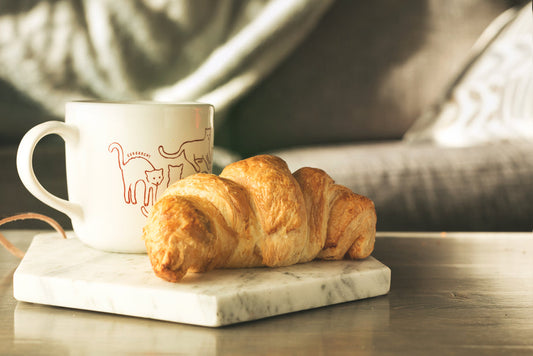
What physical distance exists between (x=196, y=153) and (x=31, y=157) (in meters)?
0.17

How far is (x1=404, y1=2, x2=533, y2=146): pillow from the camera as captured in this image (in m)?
1.45

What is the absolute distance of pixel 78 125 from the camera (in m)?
0.62

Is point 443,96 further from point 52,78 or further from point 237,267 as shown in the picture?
point 237,267

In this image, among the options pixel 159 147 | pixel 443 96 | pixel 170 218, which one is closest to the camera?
pixel 170 218

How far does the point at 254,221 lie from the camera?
0.55 m

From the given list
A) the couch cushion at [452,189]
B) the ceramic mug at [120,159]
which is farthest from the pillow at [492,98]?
the ceramic mug at [120,159]

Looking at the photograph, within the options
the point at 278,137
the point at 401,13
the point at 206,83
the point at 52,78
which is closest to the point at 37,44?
the point at 52,78

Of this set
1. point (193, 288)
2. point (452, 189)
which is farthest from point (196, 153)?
point (452, 189)

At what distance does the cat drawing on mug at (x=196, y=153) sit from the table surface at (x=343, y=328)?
0.19 meters

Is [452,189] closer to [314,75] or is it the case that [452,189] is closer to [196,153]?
[314,75]

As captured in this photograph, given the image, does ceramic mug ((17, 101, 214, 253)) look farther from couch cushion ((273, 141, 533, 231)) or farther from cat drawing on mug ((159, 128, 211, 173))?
couch cushion ((273, 141, 533, 231))

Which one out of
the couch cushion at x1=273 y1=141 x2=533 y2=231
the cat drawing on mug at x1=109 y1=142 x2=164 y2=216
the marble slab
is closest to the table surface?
the marble slab

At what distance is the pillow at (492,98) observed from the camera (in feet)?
4.75

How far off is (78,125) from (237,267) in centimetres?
23
